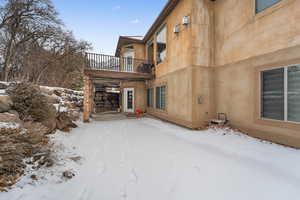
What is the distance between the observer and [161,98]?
971 centimetres

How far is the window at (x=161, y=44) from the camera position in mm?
9195

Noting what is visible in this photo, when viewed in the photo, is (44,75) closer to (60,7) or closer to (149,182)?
(60,7)

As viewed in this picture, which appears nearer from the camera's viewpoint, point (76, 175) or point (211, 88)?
point (76, 175)

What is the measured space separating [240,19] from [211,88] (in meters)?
2.91

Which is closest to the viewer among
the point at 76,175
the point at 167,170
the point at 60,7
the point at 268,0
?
the point at 76,175

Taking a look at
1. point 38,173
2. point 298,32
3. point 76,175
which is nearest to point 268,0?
point 298,32

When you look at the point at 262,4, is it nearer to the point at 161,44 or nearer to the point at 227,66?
the point at 227,66

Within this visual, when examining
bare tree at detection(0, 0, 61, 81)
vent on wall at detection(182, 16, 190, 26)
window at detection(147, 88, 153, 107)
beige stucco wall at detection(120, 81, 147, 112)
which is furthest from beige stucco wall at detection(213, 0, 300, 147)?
bare tree at detection(0, 0, 61, 81)

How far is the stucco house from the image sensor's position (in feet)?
13.4

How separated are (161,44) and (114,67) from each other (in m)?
3.66

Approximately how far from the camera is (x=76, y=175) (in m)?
2.80

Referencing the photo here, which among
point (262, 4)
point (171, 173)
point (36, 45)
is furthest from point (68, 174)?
point (36, 45)

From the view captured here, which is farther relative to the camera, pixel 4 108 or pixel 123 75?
pixel 123 75

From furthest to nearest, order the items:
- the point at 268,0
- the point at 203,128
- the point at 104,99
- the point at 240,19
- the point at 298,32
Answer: the point at 104,99, the point at 203,128, the point at 240,19, the point at 268,0, the point at 298,32
